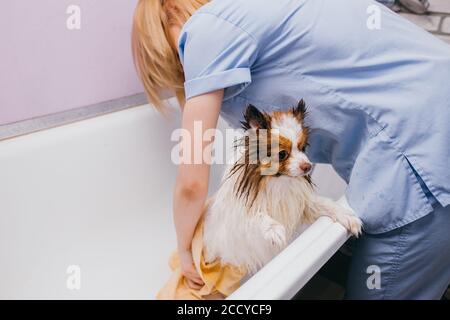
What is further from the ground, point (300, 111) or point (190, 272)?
point (300, 111)

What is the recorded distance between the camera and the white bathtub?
39.8 inches

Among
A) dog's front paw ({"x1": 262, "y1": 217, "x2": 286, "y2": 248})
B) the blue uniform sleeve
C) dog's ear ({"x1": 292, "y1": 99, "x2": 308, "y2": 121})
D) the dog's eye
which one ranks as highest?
the blue uniform sleeve

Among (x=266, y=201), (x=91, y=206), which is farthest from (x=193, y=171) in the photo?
(x=91, y=206)

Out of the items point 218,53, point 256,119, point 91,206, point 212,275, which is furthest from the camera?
point 91,206

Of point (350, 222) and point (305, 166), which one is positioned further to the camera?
point (350, 222)

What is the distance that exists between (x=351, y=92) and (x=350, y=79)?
0.08ft

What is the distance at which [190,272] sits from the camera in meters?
0.80

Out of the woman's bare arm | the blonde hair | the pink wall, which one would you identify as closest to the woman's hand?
the woman's bare arm

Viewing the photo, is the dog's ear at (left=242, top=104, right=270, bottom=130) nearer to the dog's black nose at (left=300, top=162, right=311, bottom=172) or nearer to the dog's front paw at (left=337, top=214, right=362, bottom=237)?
the dog's black nose at (left=300, top=162, right=311, bottom=172)

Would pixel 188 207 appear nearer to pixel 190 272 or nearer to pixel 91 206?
pixel 190 272

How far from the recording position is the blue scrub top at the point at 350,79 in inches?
25.3

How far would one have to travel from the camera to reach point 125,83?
1.31 metres

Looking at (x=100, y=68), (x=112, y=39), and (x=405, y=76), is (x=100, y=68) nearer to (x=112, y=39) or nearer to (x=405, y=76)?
(x=112, y=39)

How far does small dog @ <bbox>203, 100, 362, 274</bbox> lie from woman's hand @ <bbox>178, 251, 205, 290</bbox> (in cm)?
5
